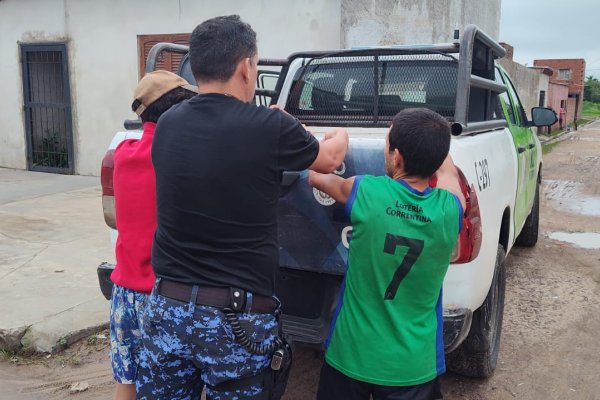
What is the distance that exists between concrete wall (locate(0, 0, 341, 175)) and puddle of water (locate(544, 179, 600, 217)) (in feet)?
14.4

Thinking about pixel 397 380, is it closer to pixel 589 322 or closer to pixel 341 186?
pixel 341 186

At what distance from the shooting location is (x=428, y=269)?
1974mm

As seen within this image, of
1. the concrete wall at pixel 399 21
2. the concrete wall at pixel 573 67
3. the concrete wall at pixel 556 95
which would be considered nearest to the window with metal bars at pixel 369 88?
the concrete wall at pixel 399 21

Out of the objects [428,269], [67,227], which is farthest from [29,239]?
[428,269]

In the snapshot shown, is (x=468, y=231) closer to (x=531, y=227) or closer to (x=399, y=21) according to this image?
(x=531, y=227)

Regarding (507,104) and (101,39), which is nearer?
(507,104)

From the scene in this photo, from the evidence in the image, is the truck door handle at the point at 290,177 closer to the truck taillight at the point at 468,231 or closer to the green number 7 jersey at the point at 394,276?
the green number 7 jersey at the point at 394,276

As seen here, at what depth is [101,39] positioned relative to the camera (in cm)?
1016

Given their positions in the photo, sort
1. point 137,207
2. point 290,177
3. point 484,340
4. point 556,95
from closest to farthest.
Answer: point 137,207 < point 290,177 < point 484,340 < point 556,95

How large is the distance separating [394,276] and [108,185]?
1615mm

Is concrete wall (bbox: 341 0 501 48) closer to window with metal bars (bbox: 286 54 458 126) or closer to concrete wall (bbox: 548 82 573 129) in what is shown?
window with metal bars (bbox: 286 54 458 126)

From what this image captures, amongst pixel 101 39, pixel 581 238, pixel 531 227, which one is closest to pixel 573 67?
pixel 101 39

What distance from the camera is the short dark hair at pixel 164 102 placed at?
2.25m

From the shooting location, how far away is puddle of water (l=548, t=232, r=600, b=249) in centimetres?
655
